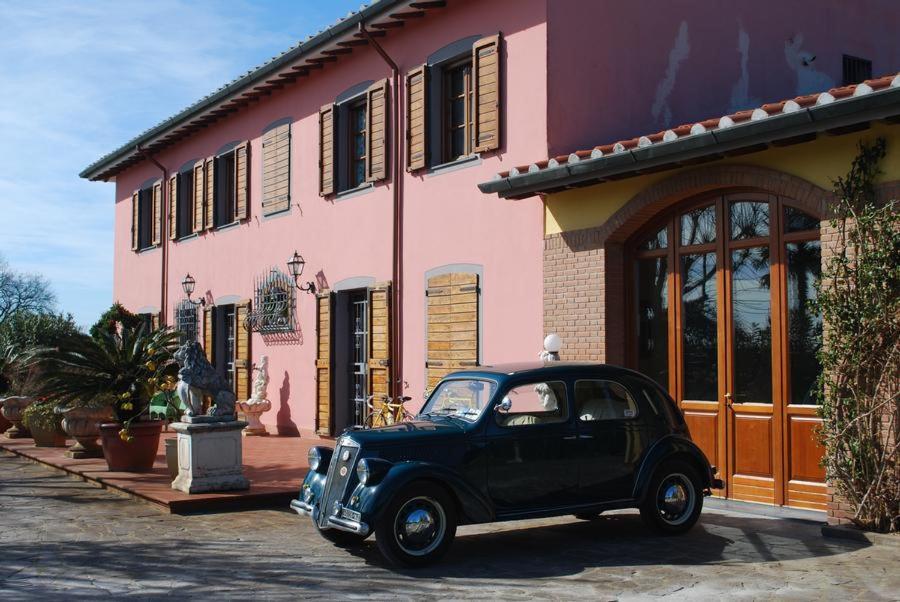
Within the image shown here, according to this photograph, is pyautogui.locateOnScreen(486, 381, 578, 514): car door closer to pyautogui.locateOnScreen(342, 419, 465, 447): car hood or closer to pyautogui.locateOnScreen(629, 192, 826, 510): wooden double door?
pyautogui.locateOnScreen(342, 419, 465, 447): car hood

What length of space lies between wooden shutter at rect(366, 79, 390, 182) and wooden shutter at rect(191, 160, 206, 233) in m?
6.65

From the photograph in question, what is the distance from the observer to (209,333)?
1995 centimetres

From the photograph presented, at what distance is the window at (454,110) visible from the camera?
515 inches

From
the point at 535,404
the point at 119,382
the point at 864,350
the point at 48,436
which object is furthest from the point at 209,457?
the point at 48,436

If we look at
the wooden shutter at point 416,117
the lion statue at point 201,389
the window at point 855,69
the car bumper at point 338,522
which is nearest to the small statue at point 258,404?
the wooden shutter at point 416,117

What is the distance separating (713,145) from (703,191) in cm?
101

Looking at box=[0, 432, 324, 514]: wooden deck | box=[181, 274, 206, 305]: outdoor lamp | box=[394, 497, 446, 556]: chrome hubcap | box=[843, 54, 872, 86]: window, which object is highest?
box=[843, 54, 872, 86]: window

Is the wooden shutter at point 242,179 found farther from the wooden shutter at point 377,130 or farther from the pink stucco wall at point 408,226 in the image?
the wooden shutter at point 377,130

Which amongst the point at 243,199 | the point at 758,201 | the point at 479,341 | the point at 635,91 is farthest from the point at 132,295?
the point at 758,201

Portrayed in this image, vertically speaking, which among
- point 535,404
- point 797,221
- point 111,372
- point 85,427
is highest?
point 797,221

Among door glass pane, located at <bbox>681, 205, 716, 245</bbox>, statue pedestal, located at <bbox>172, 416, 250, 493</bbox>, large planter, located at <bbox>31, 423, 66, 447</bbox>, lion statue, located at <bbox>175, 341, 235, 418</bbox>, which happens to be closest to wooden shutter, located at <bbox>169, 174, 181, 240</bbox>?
large planter, located at <bbox>31, 423, 66, 447</bbox>

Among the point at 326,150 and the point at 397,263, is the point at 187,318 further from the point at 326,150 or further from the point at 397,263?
the point at 397,263

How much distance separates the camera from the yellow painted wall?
812 centimetres

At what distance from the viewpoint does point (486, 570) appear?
22.7ft
